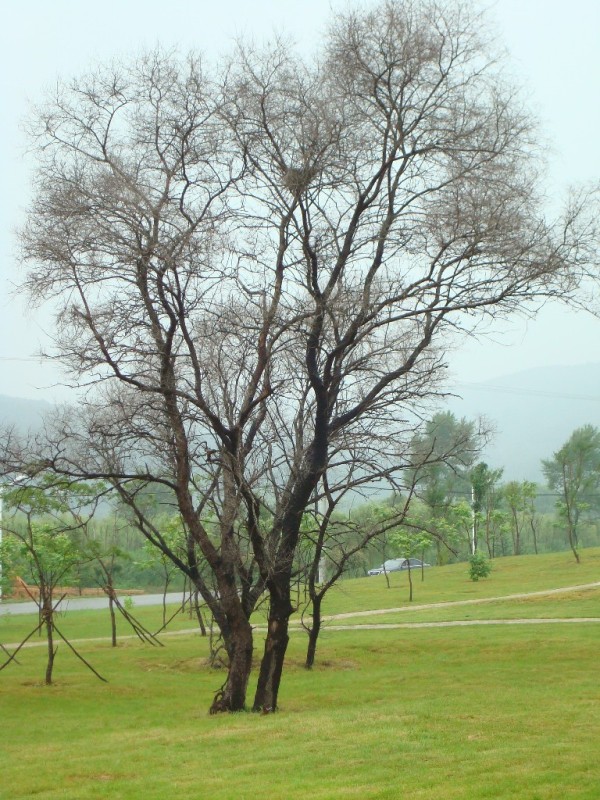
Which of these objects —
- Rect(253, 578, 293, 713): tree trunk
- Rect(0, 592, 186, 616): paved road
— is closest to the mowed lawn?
Rect(253, 578, 293, 713): tree trunk

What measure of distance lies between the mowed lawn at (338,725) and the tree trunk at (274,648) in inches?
21.6

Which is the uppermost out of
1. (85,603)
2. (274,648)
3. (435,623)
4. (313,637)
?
(85,603)

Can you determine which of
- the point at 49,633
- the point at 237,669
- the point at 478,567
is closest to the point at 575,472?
the point at 478,567

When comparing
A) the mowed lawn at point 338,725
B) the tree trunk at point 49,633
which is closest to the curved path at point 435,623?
the mowed lawn at point 338,725

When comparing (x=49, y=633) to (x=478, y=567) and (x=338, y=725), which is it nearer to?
(x=338, y=725)

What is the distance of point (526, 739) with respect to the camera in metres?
9.24

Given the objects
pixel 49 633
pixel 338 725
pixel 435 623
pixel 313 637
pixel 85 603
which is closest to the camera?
pixel 338 725

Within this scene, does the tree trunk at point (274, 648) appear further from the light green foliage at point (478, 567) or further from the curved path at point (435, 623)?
the light green foliage at point (478, 567)

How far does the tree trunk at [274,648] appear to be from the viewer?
1318 centimetres

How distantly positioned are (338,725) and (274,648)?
8.19ft

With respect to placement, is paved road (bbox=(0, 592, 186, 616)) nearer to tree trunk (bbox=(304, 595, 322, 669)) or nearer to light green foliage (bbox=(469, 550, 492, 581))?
light green foliage (bbox=(469, 550, 492, 581))

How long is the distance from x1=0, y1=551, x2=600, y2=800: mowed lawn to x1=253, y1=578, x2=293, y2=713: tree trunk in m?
0.55

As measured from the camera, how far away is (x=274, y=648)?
524 inches

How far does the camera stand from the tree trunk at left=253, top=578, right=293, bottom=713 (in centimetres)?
1318
